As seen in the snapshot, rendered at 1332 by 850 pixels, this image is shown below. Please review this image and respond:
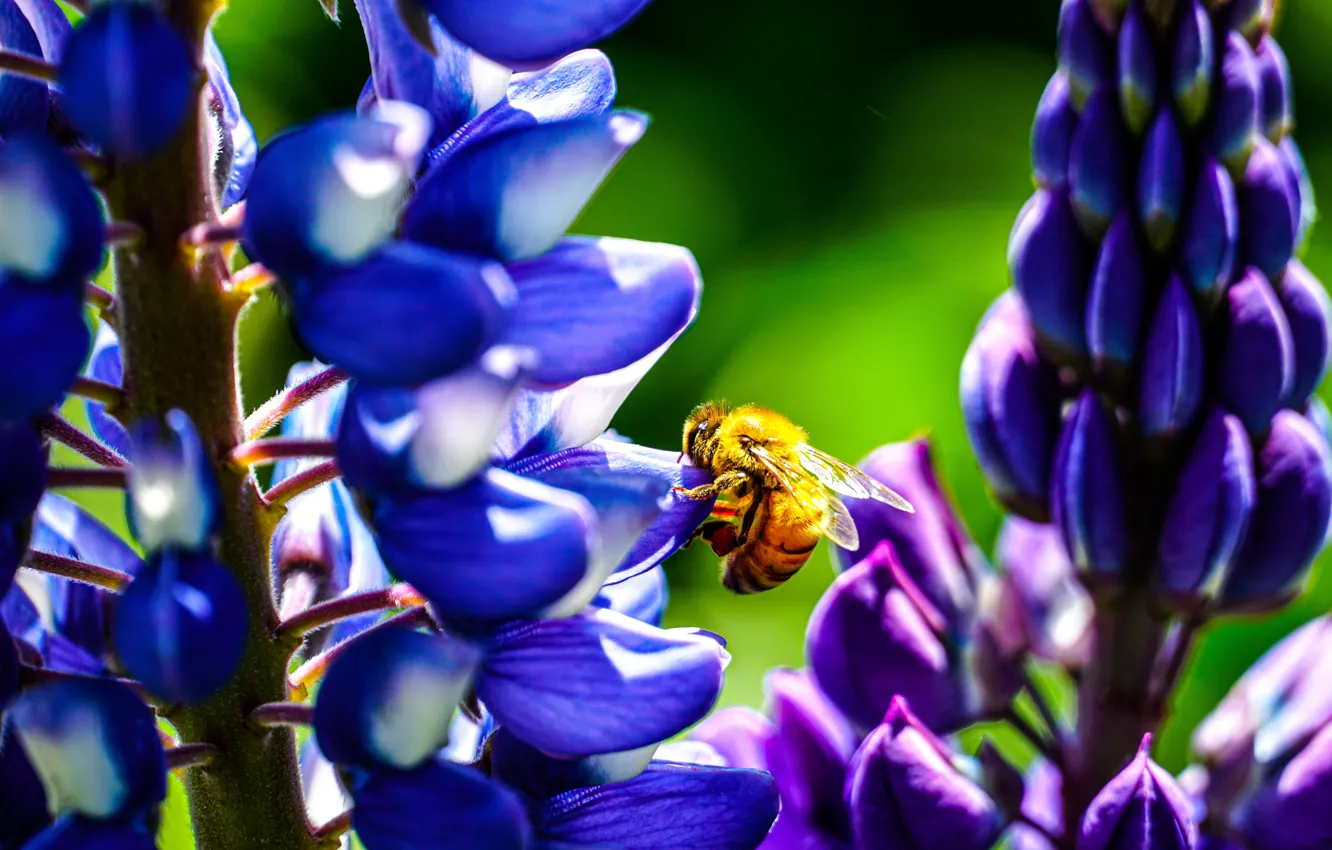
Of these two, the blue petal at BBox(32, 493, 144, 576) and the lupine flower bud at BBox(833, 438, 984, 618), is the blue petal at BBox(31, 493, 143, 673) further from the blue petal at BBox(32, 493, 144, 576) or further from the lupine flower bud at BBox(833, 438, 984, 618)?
the lupine flower bud at BBox(833, 438, 984, 618)

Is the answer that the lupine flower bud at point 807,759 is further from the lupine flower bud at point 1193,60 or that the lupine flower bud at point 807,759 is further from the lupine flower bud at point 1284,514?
the lupine flower bud at point 1193,60

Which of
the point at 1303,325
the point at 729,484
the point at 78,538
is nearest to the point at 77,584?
the point at 78,538

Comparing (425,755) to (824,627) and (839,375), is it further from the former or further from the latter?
(839,375)

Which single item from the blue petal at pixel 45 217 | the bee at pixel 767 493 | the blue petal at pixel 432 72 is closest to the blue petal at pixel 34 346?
the blue petal at pixel 45 217

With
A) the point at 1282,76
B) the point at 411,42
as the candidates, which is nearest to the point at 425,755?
the point at 411,42

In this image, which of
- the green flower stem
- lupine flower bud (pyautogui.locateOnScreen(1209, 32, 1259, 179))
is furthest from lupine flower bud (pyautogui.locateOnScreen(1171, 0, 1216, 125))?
the green flower stem

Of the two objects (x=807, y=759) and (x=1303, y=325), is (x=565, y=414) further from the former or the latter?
(x=1303, y=325)
